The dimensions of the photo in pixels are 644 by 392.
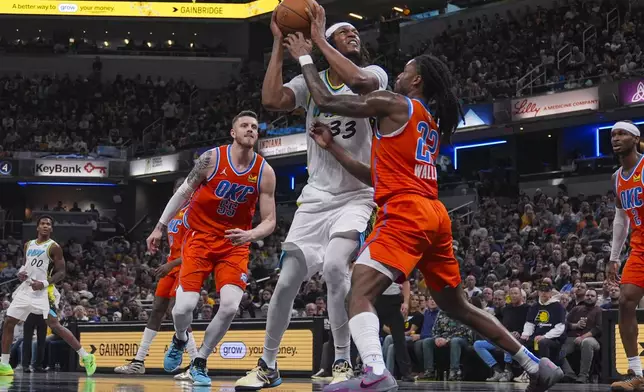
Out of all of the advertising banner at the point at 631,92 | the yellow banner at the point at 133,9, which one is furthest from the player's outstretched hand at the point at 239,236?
the yellow banner at the point at 133,9

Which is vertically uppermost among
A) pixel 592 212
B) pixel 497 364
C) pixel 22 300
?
pixel 592 212

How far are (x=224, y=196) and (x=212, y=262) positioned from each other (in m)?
0.64

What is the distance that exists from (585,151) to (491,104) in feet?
16.9

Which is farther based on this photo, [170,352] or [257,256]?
[257,256]

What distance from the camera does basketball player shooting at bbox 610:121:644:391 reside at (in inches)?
332

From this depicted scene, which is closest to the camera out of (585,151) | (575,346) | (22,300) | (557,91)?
(575,346)

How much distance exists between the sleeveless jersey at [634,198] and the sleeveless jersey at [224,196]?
350cm

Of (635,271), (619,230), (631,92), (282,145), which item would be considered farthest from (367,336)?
(282,145)

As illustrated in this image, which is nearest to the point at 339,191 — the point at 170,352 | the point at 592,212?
the point at 170,352

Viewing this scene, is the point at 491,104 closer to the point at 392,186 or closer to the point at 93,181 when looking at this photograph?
the point at 93,181

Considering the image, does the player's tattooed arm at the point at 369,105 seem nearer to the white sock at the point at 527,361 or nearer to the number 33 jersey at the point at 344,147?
the number 33 jersey at the point at 344,147

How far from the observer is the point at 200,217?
8.90m

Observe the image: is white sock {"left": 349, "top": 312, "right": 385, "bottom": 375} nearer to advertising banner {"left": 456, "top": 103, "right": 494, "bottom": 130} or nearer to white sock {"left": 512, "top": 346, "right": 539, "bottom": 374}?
white sock {"left": 512, "top": 346, "right": 539, "bottom": 374}

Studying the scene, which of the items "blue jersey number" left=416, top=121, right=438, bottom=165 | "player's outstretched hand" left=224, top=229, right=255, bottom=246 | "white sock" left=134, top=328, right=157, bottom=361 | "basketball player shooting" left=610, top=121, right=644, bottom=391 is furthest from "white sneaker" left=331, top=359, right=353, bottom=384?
"white sock" left=134, top=328, right=157, bottom=361
